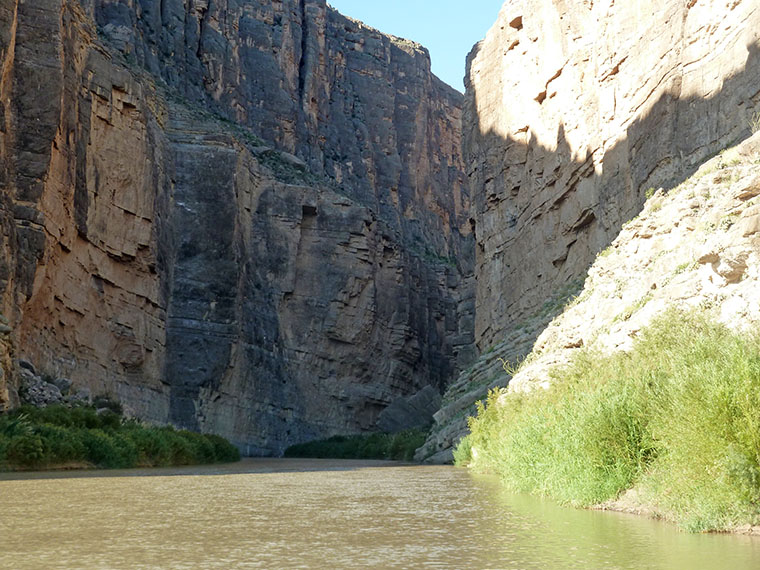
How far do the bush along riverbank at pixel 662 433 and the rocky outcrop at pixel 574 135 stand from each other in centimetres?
331

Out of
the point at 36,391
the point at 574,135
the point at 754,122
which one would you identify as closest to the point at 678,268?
the point at 754,122

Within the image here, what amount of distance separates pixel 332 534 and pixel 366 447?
41001 millimetres

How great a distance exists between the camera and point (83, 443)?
2348 centimetres

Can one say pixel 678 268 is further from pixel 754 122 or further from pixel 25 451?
pixel 25 451

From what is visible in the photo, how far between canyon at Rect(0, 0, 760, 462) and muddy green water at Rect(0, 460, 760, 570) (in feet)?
21.9

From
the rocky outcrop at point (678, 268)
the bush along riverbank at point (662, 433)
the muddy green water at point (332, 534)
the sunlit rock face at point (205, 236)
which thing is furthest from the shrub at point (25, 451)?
the rocky outcrop at point (678, 268)

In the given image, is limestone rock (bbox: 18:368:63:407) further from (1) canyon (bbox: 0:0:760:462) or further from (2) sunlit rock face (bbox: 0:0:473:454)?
(2) sunlit rock face (bbox: 0:0:473:454)

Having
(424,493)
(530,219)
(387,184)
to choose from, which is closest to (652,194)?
(530,219)

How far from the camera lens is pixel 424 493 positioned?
49.5 ft

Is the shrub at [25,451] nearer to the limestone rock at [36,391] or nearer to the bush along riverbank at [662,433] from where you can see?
the limestone rock at [36,391]

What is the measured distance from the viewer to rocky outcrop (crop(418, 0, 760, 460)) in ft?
85.6

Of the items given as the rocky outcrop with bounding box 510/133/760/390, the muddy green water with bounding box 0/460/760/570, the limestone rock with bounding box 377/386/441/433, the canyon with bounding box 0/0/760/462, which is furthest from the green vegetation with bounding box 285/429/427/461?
the muddy green water with bounding box 0/460/760/570

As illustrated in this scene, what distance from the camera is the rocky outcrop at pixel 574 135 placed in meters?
26.1

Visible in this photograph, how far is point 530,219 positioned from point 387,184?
187ft
